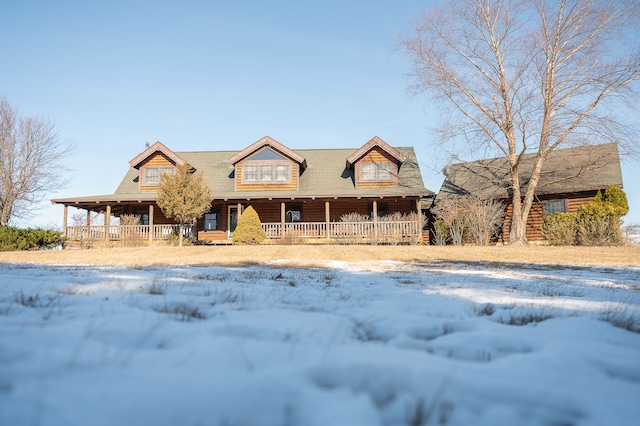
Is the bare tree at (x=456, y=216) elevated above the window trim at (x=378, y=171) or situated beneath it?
situated beneath

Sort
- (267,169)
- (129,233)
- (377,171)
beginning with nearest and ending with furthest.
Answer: (129,233)
(377,171)
(267,169)

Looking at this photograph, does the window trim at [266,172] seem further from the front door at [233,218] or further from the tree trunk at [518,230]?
the tree trunk at [518,230]

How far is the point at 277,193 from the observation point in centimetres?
2094

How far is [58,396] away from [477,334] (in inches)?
71.1

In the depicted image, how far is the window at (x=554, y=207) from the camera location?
21016 millimetres

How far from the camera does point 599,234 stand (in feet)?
52.1

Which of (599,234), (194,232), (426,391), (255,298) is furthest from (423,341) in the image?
(194,232)

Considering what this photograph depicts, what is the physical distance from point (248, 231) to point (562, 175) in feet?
55.0

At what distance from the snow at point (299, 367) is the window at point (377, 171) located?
1972 centimetres

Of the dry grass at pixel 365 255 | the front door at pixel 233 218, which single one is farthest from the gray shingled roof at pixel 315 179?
the dry grass at pixel 365 255

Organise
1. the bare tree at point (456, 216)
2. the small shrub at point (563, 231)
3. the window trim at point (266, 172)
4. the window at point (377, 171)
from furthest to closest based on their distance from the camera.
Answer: the window trim at point (266, 172) < the window at point (377, 171) < the bare tree at point (456, 216) < the small shrub at point (563, 231)

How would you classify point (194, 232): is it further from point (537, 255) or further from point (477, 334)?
point (477, 334)

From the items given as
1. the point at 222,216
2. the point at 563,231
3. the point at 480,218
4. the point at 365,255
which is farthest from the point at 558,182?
the point at 222,216

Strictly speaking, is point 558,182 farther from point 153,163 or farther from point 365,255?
point 153,163
